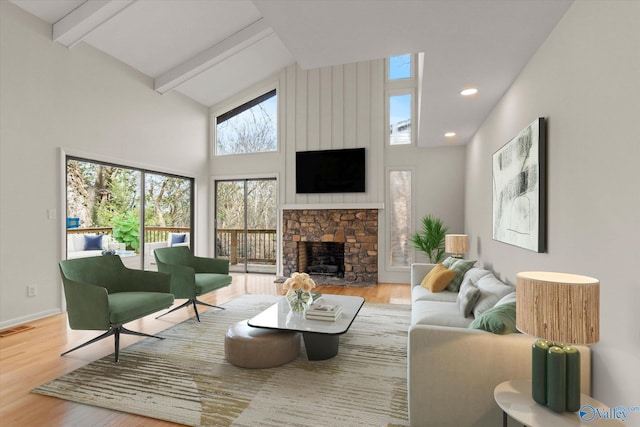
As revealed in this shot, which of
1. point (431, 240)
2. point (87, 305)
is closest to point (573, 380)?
point (87, 305)

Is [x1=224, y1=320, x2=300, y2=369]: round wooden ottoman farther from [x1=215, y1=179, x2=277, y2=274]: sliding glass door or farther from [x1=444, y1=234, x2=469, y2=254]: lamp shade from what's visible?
[x1=215, y1=179, x2=277, y2=274]: sliding glass door

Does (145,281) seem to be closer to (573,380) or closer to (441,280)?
(441,280)

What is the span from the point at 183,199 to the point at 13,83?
3295 mm

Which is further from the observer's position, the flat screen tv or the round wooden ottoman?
the flat screen tv

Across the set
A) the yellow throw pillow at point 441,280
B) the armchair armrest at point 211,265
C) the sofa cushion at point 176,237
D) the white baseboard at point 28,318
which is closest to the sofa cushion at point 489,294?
the yellow throw pillow at point 441,280

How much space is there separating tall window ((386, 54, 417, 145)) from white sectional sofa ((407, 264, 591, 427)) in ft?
16.2

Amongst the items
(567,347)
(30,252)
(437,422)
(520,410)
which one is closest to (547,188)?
(567,347)

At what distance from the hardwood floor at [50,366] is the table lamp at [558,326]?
2006 millimetres

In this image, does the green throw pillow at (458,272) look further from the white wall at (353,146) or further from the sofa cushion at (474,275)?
the white wall at (353,146)

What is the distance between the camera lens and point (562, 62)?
6.84ft

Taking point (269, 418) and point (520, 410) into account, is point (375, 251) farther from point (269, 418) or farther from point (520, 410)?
point (520, 410)

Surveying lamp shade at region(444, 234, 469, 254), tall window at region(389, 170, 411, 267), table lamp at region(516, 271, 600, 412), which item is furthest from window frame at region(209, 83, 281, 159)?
table lamp at region(516, 271, 600, 412)

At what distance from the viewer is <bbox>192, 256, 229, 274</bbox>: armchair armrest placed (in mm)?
4582

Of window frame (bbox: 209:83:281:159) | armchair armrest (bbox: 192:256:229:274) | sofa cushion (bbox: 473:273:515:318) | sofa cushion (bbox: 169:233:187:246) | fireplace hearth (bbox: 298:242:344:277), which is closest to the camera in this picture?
sofa cushion (bbox: 473:273:515:318)
